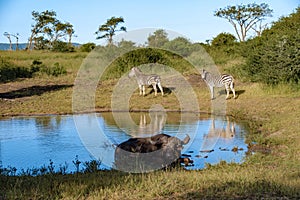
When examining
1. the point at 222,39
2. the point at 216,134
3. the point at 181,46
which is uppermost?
the point at 222,39

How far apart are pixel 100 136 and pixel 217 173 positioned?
4.68 m

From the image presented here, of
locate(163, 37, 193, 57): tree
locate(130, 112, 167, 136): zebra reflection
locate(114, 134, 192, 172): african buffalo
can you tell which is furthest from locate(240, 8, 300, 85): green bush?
locate(114, 134, 192, 172): african buffalo

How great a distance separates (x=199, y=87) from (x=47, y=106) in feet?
21.7

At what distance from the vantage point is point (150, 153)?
6.70 meters

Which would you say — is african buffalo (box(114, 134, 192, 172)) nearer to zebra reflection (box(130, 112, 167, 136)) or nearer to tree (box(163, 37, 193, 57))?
zebra reflection (box(130, 112, 167, 136))

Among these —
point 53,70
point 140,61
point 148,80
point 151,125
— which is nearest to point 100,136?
point 151,125

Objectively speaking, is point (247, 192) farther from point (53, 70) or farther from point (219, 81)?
point (53, 70)

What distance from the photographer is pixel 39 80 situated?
21.5 metres

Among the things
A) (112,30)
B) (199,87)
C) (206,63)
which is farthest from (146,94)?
(112,30)

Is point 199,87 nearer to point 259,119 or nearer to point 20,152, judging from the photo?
point 259,119

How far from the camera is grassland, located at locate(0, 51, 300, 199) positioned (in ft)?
13.8

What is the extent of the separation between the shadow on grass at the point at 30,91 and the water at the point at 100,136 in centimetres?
470

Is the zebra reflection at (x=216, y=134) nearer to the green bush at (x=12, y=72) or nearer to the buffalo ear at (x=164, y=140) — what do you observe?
the buffalo ear at (x=164, y=140)

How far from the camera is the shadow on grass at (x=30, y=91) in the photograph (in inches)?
661
